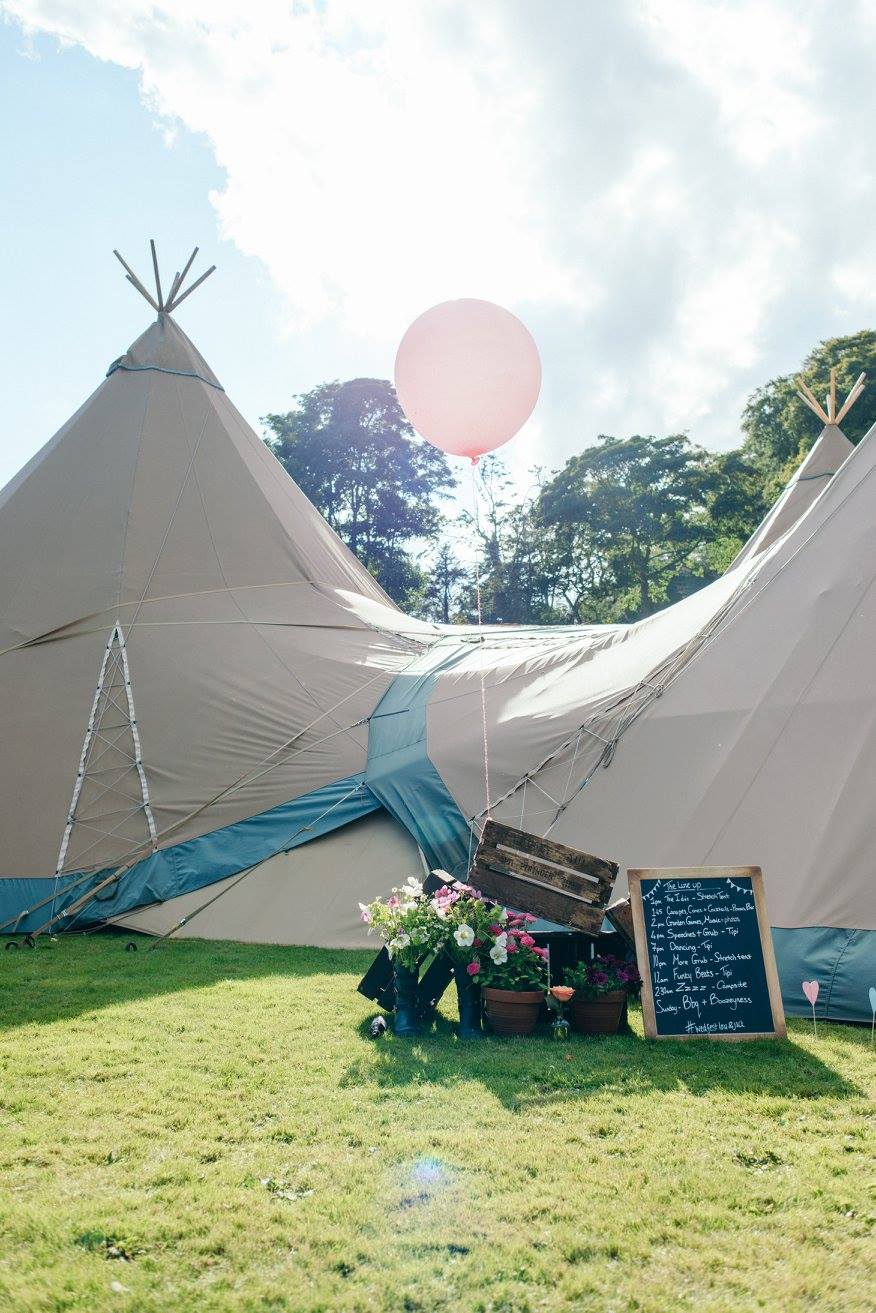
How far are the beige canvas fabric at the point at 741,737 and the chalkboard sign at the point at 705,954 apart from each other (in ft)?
1.56

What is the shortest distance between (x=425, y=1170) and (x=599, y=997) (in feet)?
5.58

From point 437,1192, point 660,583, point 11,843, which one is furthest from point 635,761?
point 660,583

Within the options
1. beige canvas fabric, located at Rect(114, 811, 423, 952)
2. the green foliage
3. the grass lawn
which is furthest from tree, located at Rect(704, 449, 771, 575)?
the grass lawn

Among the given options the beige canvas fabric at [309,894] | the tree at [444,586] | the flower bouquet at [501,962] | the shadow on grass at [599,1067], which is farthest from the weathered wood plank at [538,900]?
the tree at [444,586]

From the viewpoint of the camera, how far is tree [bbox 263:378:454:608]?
101 feet

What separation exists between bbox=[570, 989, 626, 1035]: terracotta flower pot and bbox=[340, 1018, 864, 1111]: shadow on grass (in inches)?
2.6

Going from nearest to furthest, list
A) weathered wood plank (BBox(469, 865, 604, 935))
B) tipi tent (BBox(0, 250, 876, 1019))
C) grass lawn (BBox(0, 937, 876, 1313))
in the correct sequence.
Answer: grass lawn (BBox(0, 937, 876, 1313)) → weathered wood plank (BBox(469, 865, 604, 935)) → tipi tent (BBox(0, 250, 876, 1019))

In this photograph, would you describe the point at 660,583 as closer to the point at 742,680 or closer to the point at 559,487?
the point at 559,487

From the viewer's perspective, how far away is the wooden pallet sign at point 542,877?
4750mm

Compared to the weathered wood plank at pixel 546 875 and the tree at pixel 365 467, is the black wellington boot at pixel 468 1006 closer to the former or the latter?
the weathered wood plank at pixel 546 875

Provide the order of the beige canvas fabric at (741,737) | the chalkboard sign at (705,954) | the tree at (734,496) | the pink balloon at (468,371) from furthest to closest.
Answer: the tree at (734,496), the pink balloon at (468,371), the beige canvas fabric at (741,737), the chalkboard sign at (705,954)

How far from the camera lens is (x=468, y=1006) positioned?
455 centimetres

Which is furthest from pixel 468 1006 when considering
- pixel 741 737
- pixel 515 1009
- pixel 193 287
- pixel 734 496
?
pixel 734 496

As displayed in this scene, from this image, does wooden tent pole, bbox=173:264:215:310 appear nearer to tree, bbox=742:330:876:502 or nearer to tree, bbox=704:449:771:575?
tree, bbox=742:330:876:502
